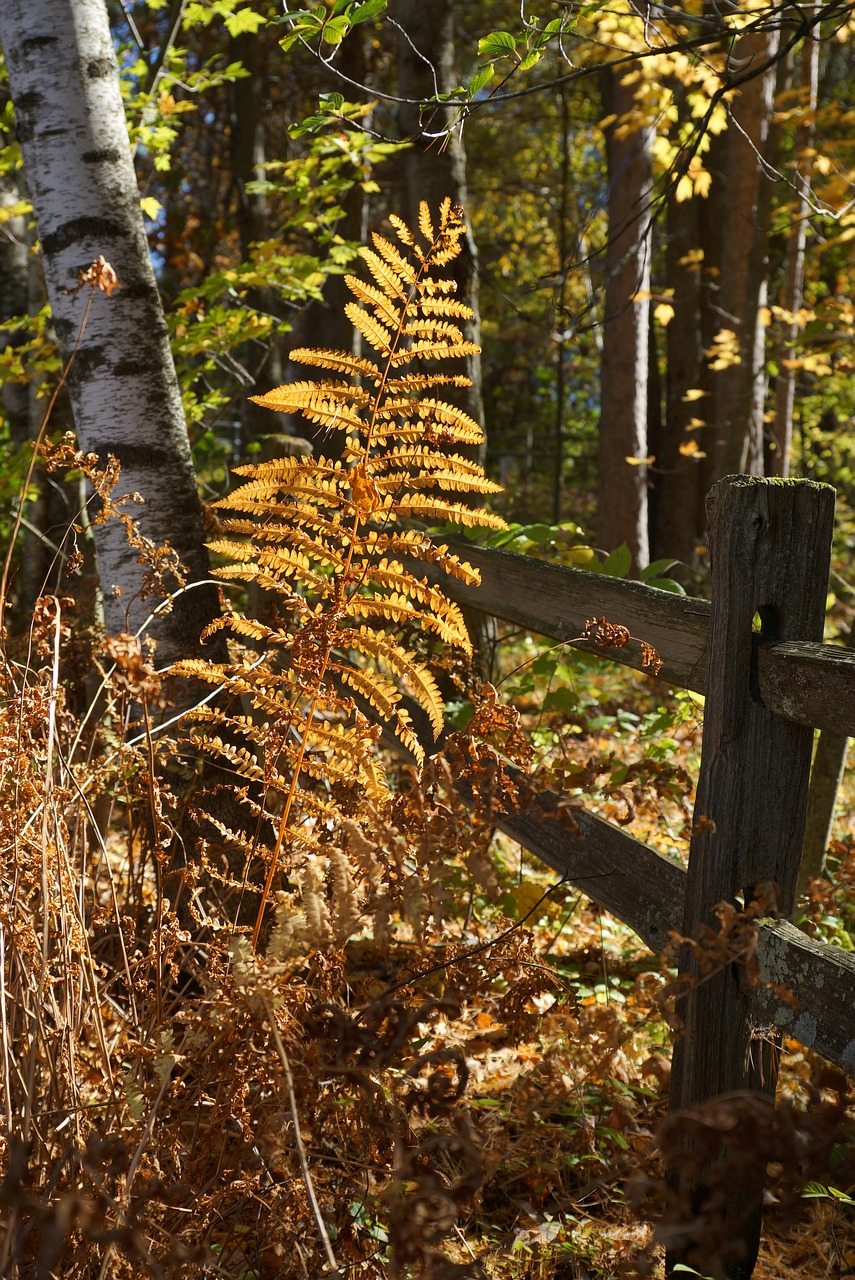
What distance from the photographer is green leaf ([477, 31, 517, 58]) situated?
7.22 ft

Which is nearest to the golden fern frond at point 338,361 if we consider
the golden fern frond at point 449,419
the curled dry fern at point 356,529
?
the curled dry fern at point 356,529

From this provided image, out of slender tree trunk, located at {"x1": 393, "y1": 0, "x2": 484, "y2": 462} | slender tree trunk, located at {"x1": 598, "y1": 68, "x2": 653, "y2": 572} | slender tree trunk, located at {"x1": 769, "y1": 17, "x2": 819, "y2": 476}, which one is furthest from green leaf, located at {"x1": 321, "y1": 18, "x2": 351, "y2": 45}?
slender tree trunk, located at {"x1": 769, "y1": 17, "x2": 819, "y2": 476}

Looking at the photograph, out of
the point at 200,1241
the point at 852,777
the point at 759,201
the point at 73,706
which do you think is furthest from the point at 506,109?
the point at 200,1241

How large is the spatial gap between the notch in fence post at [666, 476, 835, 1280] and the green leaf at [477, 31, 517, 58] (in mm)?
1133

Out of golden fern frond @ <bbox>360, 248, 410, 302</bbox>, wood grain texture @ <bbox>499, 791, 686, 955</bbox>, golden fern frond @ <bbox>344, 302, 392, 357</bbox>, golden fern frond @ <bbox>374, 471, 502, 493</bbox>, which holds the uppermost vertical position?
golden fern frond @ <bbox>360, 248, 410, 302</bbox>

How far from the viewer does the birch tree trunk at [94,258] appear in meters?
Answer: 2.82

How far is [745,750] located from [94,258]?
2.20m

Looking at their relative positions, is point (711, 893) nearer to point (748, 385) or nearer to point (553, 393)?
point (748, 385)

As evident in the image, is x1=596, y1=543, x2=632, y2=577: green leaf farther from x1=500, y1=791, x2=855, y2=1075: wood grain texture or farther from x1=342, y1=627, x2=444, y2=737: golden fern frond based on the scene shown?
x1=342, y1=627, x2=444, y2=737: golden fern frond

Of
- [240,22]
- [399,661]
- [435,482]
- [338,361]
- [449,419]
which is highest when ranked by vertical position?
[240,22]

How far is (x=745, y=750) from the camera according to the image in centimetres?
188

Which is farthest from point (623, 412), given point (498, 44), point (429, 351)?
point (429, 351)

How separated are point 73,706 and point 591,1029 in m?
2.69

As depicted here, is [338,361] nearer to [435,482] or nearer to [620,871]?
[435,482]
